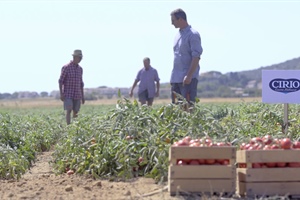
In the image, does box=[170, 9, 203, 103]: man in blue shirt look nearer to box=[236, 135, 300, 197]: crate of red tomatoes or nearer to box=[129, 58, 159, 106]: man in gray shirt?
box=[236, 135, 300, 197]: crate of red tomatoes

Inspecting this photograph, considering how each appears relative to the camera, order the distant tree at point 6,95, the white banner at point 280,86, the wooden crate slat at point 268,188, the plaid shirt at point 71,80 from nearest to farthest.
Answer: the wooden crate slat at point 268,188 → the white banner at point 280,86 → the plaid shirt at point 71,80 → the distant tree at point 6,95

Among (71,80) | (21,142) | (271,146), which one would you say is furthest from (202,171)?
(71,80)

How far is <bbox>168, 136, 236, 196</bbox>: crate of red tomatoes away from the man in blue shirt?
11.6 ft

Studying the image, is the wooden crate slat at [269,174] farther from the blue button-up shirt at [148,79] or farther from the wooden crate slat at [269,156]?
the blue button-up shirt at [148,79]

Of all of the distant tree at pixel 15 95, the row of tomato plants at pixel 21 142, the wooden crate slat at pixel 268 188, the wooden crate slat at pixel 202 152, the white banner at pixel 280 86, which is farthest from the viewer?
the distant tree at pixel 15 95

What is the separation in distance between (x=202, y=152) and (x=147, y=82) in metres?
10.5

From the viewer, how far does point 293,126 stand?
36.0ft

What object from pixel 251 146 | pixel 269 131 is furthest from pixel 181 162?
pixel 269 131

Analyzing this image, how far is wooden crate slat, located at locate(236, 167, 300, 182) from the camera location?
7.34m

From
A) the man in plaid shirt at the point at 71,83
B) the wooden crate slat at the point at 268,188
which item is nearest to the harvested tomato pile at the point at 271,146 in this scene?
the wooden crate slat at the point at 268,188

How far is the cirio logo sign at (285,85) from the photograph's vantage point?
10.3 m

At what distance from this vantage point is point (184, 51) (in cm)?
1102

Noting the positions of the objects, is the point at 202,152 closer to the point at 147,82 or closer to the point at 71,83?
the point at 71,83

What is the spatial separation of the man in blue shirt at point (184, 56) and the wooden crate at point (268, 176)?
349 cm
